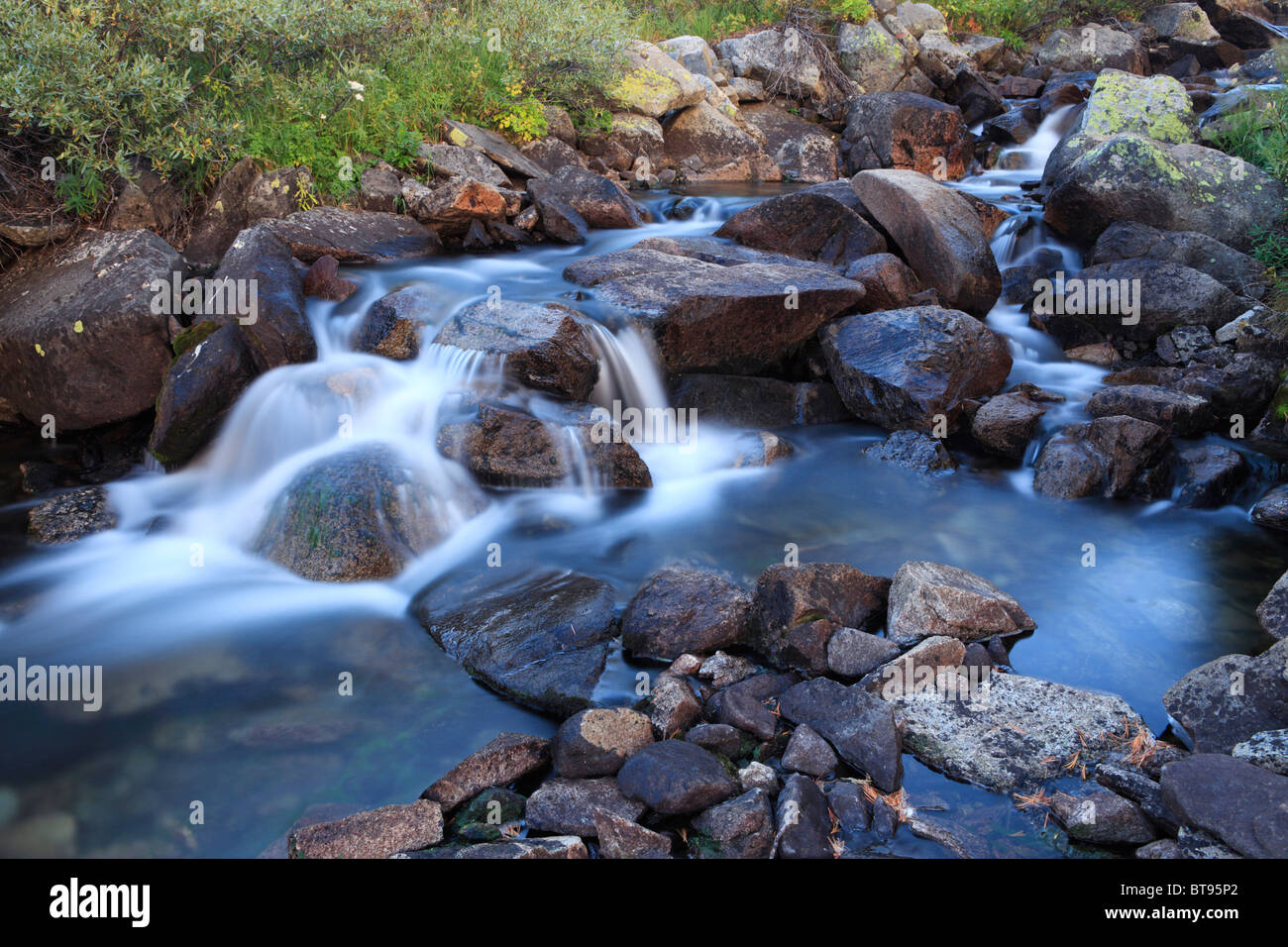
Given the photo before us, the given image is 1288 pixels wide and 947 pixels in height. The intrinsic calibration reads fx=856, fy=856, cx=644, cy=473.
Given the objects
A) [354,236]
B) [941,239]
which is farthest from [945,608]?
[354,236]

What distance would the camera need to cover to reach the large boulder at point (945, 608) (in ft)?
15.6

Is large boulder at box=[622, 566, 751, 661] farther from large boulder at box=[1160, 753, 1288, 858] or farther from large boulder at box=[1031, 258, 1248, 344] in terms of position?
large boulder at box=[1031, 258, 1248, 344]

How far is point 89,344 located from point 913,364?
726cm

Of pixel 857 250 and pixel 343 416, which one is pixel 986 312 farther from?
pixel 343 416

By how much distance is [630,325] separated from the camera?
313 inches

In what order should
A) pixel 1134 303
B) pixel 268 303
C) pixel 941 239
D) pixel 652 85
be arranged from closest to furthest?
pixel 268 303, pixel 1134 303, pixel 941 239, pixel 652 85

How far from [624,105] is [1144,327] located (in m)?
9.32

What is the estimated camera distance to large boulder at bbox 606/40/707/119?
1473 cm

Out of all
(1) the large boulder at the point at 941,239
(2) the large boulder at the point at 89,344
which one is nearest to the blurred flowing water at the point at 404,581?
(2) the large boulder at the point at 89,344

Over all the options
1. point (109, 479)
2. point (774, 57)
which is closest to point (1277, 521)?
point (109, 479)

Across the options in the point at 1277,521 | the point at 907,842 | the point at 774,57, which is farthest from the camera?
the point at 774,57

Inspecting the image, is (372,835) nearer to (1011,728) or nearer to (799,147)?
(1011,728)

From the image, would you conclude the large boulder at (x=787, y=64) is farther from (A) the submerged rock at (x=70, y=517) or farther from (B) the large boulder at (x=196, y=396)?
(A) the submerged rock at (x=70, y=517)

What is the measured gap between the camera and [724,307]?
7977mm
